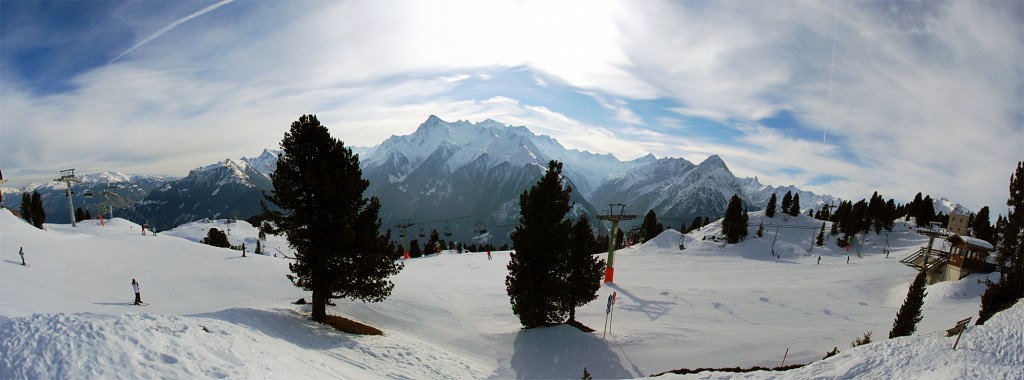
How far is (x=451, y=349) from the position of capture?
77.6 feet

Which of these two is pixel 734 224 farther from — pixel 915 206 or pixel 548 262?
pixel 548 262

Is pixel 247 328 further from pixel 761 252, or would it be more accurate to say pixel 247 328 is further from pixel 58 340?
pixel 761 252

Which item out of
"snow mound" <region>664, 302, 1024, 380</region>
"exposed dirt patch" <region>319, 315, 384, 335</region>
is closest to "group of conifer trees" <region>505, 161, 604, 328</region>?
"exposed dirt patch" <region>319, 315, 384, 335</region>

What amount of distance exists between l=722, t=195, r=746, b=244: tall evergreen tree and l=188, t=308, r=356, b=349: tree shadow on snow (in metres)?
73.8

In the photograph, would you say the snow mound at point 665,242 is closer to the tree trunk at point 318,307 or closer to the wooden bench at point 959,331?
the wooden bench at point 959,331

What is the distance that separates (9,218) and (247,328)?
180ft

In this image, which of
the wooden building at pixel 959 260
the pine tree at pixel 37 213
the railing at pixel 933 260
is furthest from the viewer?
the pine tree at pixel 37 213

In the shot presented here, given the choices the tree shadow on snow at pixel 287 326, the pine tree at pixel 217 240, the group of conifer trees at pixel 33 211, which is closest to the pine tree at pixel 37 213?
the group of conifer trees at pixel 33 211

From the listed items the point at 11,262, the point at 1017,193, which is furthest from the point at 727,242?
the point at 11,262

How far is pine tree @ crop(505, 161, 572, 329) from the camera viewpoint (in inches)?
981

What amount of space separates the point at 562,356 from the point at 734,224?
66511 mm

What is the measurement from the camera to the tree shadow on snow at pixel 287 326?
664 inches

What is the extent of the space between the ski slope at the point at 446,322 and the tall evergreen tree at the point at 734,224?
1758 centimetres

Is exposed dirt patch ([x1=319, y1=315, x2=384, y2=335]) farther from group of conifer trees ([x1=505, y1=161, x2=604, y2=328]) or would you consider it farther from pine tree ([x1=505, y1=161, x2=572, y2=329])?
group of conifer trees ([x1=505, y1=161, x2=604, y2=328])
